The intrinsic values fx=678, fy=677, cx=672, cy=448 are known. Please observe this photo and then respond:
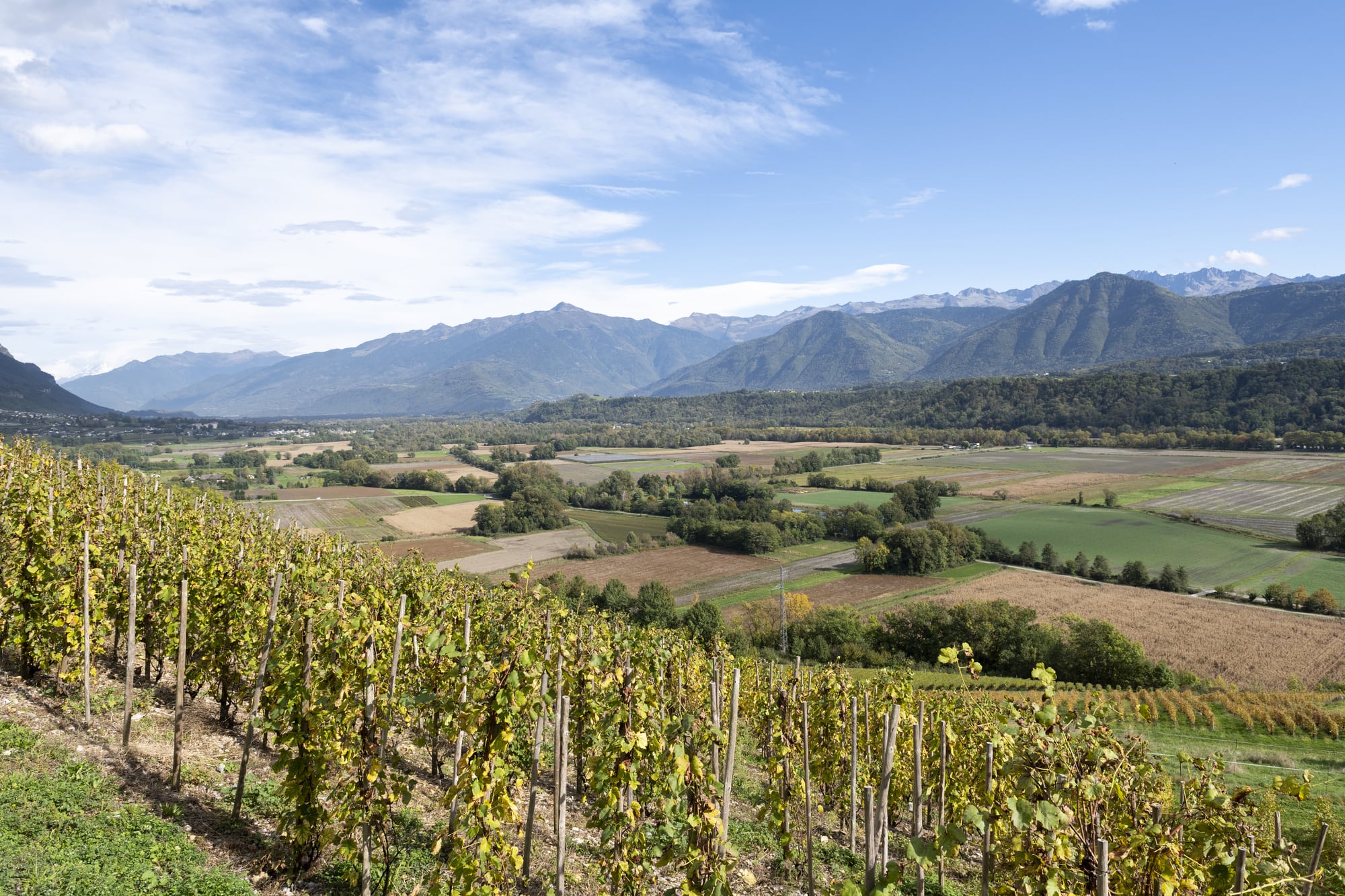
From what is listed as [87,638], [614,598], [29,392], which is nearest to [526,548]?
[614,598]

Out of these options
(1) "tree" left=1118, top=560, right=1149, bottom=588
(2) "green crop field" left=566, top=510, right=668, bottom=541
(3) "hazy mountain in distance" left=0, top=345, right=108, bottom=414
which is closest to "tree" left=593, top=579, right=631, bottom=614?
(2) "green crop field" left=566, top=510, right=668, bottom=541

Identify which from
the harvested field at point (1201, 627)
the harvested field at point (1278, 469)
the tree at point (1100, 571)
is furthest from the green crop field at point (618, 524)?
the harvested field at point (1278, 469)

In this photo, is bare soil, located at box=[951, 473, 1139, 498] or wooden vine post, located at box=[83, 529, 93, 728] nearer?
wooden vine post, located at box=[83, 529, 93, 728]

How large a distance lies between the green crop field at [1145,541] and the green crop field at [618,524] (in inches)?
1423

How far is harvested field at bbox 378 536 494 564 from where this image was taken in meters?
62.8

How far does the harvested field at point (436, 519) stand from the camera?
74.2 m

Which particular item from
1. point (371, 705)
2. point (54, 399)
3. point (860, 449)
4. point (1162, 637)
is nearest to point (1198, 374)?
point (860, 449)

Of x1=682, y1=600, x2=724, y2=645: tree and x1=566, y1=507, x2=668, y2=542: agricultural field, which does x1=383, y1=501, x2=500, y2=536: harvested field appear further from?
x1=682, y1=600, x2=724, y2=645: tree

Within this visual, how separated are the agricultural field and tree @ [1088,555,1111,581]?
136 ft

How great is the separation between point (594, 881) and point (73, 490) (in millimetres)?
13759

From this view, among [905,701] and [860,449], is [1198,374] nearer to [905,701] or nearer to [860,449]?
[860,449]

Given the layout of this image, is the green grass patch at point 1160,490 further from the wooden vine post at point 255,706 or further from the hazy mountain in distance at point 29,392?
the hazy mountain in distance at point 29,392

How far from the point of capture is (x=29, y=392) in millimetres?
170125

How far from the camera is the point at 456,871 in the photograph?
610cm
